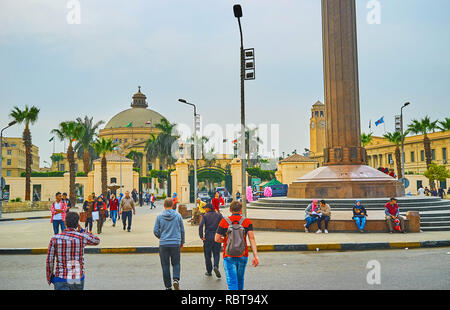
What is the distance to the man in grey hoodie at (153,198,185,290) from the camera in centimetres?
686

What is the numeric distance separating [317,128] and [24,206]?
74455 mm

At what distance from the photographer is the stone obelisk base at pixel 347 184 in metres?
18.6

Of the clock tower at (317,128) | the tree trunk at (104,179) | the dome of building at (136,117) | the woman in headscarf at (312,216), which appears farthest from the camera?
the dome of building at (136,117)

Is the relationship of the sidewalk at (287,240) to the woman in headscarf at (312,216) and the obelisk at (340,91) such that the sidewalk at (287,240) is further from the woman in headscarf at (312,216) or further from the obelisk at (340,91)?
the obelisk at (340,91)

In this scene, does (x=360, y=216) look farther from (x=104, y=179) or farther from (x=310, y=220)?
(x=104, y=179)

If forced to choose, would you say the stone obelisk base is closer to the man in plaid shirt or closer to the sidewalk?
the sidewalk

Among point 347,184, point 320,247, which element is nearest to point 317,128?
point 347,184

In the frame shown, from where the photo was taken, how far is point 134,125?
107 metres

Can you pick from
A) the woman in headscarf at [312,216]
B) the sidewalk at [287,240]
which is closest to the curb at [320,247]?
the sidewalk at [287,240]

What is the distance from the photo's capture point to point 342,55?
20984 mm

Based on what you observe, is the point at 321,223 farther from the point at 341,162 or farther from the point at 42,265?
the point at 42,265

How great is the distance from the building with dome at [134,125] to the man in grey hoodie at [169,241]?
83.8 metres
